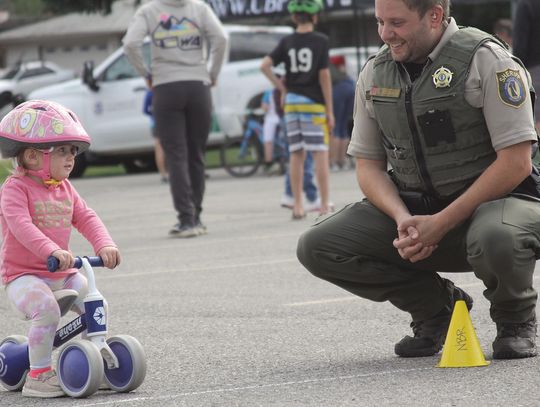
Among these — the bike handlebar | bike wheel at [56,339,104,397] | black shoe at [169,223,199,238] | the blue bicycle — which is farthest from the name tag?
the blue bicycle

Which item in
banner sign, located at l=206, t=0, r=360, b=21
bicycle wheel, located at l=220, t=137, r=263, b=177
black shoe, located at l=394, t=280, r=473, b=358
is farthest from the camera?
banner sign, located at l=206, t=0, r=360, b=21

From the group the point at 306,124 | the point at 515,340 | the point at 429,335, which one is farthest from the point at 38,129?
the point at 306,124

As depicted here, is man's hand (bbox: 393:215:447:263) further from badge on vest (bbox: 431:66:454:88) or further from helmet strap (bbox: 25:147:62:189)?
helmet strap (bbox: 25:147:62:189)

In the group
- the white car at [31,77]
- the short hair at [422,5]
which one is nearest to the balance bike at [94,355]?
the short hair at [422,5]

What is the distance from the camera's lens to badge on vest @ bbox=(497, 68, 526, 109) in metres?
5.35

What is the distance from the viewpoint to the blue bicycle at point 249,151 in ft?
66.0

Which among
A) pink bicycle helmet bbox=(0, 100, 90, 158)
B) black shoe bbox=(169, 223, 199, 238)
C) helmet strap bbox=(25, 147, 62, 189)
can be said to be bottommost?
black shoe bbox=(169, 223, 199, 238)

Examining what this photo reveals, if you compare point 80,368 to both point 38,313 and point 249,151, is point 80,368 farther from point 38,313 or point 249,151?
point 249,151

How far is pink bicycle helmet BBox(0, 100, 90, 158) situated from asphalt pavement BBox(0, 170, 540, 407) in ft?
3.35

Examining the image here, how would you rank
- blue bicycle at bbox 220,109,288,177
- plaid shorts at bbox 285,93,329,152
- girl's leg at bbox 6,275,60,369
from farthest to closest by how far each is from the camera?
blue bicycle at bbox 220,109,288,177 < plaid shorts at bbox 285,93,329,152 < girl's leg at bbox 6,275,60,369

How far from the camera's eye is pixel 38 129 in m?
5.47

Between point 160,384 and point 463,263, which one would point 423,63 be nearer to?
point 463,263

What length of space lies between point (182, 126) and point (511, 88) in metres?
6.48

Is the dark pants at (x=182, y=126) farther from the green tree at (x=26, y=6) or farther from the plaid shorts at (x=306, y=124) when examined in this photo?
the green tree at (x=26, y=6)
